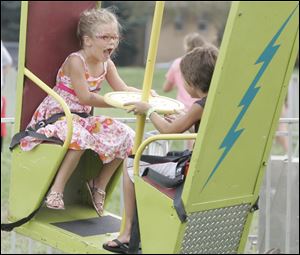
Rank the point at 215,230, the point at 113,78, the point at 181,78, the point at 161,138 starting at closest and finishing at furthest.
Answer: the point at 161,138
the point at 215,230
the point at 113,78
the point at 181,78

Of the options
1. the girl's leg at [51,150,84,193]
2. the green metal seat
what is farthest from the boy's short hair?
the girl's leg at [51,150,84,193]

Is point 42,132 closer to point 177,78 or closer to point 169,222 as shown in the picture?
point 169,222

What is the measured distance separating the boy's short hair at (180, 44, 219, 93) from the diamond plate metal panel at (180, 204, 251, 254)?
0.63 meters

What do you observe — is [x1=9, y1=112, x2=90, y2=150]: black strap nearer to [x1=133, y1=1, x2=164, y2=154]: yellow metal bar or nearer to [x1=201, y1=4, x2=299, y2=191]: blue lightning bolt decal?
[x1=133, y1=1, x2=164, y2=154]: yellow metal bar

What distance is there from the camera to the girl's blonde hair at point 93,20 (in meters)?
4.92

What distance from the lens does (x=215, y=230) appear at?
14.5 feet

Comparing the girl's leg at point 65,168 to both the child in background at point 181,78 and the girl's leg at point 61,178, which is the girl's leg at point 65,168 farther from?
the child in background at point 181,78

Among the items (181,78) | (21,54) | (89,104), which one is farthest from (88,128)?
(181,78)

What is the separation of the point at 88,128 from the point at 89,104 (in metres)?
0.14

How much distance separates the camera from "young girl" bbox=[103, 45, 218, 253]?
4391 mm

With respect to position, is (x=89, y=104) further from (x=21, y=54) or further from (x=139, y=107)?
(x=139, y=107)

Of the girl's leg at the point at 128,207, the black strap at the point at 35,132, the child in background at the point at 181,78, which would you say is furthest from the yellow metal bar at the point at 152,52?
the child in background at the point at 181,78

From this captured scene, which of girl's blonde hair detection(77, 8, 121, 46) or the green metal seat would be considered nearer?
the green metal seat

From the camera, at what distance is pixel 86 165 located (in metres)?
5.45
